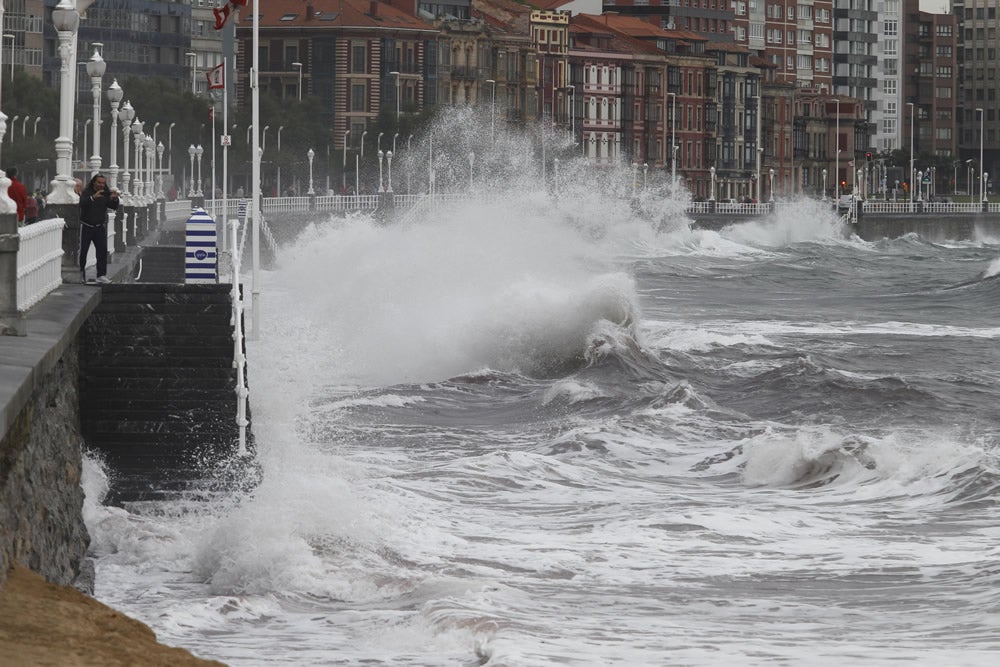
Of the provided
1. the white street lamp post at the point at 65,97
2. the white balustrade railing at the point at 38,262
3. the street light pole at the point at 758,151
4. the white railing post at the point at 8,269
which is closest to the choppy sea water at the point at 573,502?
the white balustrade railing at the point at 38,262

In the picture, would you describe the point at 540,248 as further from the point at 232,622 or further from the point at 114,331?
the point at 232,622

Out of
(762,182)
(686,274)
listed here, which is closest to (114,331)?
(686,274)

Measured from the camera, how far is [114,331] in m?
19.6

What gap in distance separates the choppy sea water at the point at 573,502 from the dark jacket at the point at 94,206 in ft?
8.65

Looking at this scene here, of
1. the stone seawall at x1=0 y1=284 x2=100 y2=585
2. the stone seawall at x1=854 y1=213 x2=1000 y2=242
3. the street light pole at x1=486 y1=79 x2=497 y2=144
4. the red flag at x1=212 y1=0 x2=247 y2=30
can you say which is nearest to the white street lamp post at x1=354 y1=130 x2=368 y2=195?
the street light pole at x1=486 y1=79 x2=497 y2=144

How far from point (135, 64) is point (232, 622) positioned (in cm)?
12240

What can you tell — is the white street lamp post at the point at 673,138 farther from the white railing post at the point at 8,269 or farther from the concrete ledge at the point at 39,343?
the white railing post at the point at 8,269

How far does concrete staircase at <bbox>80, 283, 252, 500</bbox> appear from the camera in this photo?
18.8 m

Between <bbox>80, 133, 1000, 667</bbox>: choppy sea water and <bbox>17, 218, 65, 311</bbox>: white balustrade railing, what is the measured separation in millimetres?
1722

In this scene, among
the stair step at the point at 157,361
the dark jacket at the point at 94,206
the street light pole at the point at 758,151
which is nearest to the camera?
the stair step at the point at 157,361

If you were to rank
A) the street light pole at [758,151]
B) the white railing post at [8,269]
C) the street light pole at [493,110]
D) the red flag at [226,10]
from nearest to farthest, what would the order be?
the white railing post at [8,269] → the red flag at [226,10] → the street light pole at [493,110] → the street light pole at [758,151]

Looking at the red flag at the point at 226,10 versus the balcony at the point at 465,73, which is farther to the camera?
the balcony at the point at 465,73

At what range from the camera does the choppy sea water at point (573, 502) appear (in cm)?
1430

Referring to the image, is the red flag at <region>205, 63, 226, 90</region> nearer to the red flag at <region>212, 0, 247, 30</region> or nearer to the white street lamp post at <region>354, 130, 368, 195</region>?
the red flag at <region>212, 0, 247, 30</region>
